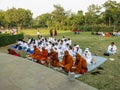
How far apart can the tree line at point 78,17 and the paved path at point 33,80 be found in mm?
38230

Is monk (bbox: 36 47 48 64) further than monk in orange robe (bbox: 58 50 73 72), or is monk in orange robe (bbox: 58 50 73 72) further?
monk (bbox: 36 47 48 64)

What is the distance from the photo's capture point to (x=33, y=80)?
309 inches

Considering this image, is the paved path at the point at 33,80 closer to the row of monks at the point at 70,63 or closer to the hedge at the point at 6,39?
the row of monks at the point at 70,63

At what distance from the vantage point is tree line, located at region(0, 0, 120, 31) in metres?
49.6

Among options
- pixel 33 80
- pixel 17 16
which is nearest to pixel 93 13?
pixel 17 16

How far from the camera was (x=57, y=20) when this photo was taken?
6431 centimetres

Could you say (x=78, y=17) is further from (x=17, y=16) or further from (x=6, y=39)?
(x=6, y=39)

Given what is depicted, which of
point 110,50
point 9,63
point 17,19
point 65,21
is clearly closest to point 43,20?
point 17,19

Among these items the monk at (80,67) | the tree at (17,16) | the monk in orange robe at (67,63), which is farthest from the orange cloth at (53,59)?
the tree at (17,16)

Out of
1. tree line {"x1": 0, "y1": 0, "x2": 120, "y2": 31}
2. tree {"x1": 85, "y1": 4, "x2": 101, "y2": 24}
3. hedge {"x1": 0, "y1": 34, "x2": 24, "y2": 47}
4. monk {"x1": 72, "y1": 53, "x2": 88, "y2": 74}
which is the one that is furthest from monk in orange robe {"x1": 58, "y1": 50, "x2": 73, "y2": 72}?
tree {"x1": 85, "y1": 4, "x2": 101, "y2": 24}

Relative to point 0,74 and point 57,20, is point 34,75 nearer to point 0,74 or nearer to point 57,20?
point 0,74

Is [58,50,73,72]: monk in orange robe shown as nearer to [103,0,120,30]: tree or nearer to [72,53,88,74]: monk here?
[72,53,88,74]: monk

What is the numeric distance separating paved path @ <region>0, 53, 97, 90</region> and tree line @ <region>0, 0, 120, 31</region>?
38230mm

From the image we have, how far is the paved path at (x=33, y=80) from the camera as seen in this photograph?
23.5 feet
